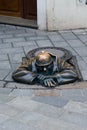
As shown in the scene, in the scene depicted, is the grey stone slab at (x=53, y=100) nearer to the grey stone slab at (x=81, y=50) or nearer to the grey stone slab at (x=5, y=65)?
the grey stone slab at (x=5, y=65)

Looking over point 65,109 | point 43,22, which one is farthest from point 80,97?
point 43,22

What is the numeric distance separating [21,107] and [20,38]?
128 inches

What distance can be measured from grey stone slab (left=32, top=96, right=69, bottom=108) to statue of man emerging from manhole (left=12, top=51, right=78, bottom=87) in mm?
361

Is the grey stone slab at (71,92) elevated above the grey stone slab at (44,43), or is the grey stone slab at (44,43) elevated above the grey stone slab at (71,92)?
the grey stone slab at (71,92)

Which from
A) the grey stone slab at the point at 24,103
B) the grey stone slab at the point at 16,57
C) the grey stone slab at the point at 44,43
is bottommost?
the grey stone slab at the point at 44,43

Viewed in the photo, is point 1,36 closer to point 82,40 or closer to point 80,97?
point 82,40

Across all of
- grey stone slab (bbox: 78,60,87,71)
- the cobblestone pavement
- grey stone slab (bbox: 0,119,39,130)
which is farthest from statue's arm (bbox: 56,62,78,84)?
grey stone slab (bbox: 0,119,39,130)

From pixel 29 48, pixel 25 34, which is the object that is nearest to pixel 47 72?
pixel 29 48

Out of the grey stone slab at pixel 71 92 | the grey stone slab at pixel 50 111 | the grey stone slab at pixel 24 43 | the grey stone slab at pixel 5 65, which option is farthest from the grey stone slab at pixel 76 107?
the grey stone slab at pixel 24 43

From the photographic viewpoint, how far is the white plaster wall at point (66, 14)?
7855 millimetres

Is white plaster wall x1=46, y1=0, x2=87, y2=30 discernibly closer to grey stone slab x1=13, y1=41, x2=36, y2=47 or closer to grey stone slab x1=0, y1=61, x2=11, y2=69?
grey stone slab x1=13, y1=41, x2=36, y2=47

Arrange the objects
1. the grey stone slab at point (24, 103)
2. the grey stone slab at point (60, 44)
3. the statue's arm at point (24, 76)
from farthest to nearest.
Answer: the grey stone slab at point (60, 44), the statue's arm at point (24, 76), the grey stone slab at point (24, 103)

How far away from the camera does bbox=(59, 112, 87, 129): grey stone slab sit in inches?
154

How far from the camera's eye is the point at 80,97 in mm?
4645
